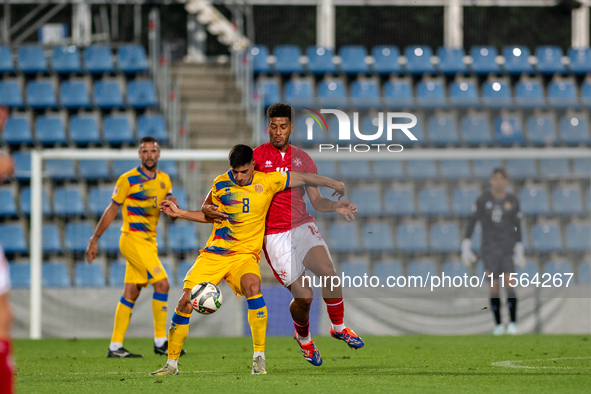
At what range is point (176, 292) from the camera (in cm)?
1080

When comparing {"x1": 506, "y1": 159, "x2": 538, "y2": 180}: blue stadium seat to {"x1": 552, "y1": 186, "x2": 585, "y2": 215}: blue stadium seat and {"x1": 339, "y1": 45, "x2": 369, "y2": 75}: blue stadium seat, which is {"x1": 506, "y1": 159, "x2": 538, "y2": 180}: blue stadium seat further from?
{"x1": 339, "y1": 45, "x2": 369, "y2": 75}: blue stadium seat

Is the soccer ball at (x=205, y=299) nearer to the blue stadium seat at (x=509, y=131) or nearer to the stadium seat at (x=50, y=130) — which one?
the stadium seat at (x=50, y=130)

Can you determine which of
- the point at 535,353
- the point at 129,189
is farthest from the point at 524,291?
the point at 129,189

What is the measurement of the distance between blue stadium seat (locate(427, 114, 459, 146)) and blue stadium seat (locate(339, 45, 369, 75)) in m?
1.99

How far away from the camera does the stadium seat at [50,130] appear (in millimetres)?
14164

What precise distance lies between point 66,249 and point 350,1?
9.50 metres

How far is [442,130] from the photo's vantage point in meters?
14.8

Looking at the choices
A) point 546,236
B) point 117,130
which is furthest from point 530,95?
point 117,130

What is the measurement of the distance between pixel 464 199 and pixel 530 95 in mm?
5909

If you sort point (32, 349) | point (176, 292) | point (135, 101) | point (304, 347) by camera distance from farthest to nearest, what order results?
1. point (135, 101)
2. point (176, 292)
3. point (32, 349)
4. point (304, 347)

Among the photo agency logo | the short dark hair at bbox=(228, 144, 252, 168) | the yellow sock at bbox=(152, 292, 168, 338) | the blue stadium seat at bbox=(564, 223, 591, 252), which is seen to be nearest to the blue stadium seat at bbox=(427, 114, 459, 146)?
the blue stadium seat at bbox=(564, 223, 591, 252)

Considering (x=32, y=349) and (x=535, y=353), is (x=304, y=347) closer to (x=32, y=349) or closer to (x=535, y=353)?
(x=535, y=353)

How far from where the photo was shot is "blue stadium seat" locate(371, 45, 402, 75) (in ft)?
52.9

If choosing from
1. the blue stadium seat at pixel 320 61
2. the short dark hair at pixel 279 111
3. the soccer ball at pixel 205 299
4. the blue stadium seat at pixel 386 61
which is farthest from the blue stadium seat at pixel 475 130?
the soccer ball at pixel 205 299
